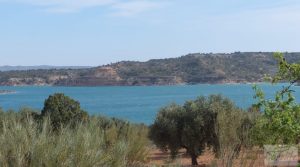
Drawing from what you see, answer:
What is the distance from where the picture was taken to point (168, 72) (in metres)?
150

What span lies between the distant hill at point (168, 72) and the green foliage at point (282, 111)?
106792mm

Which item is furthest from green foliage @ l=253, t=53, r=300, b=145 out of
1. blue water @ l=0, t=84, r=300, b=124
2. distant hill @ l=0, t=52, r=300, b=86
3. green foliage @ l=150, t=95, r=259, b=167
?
blue water @ l=0, t=84, r=300, b=124

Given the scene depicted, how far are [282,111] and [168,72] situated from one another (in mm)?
143277

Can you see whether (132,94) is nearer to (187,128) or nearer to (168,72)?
(168,72)

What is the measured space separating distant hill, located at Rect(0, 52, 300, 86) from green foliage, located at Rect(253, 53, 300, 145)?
106792 mm

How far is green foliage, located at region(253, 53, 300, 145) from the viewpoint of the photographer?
22.1ft

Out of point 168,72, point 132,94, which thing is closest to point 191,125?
point 168,72

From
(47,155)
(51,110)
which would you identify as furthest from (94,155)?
(51,110)

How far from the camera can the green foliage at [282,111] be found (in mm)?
6746

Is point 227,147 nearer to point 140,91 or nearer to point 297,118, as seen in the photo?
point 297,118

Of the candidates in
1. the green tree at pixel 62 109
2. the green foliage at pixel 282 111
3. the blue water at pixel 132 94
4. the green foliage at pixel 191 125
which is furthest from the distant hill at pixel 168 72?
the green foliage at pixel 282 111

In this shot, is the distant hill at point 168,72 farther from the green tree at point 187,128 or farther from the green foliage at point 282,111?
the green foliage at point 282,111

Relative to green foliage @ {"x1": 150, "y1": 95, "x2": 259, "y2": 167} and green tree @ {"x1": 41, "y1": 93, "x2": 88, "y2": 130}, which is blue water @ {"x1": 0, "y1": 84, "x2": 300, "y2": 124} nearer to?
green tree @ {"x1": 41, "y1": 93, "x2": 88, "y2": 130}

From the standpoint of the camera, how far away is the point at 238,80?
12888cm
